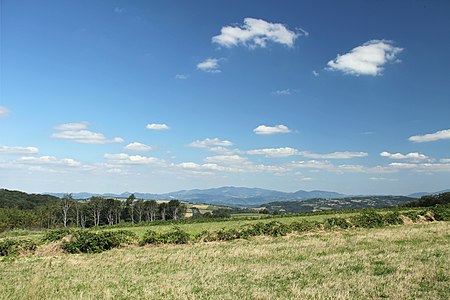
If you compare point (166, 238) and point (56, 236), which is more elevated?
point (56, 236)

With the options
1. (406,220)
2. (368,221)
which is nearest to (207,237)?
(368,221)

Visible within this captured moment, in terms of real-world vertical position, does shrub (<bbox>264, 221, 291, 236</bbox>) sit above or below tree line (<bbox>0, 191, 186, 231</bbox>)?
above

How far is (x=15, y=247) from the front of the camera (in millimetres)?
27734

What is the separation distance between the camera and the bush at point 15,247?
27.5m

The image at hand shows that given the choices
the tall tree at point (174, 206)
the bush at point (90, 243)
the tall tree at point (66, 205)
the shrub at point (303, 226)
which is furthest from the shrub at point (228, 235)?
the tall tree at point (66, 205)

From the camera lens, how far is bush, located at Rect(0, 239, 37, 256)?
2747 centimetres

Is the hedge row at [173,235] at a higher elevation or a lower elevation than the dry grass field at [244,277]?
lower

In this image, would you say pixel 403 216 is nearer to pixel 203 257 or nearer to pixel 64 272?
pixel 203 257

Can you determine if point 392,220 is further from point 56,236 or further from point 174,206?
point 174,206

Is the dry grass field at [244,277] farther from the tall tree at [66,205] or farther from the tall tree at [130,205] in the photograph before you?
the tall tree at [130,205]

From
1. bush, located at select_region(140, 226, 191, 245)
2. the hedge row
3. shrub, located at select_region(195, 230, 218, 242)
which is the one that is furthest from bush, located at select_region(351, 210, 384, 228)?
bush, located at select_region(140, 226, 191, 245)

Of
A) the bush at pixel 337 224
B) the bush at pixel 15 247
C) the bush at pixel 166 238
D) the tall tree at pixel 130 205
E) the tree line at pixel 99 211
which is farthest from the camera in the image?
the tall tree at pixel 130 205

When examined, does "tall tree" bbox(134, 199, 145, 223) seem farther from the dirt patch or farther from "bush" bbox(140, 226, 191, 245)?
the dirt patch

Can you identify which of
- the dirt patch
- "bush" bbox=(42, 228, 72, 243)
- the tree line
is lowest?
the tree line
